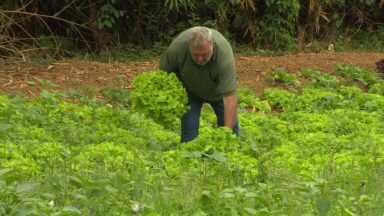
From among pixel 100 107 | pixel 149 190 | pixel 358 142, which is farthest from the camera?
pixel 100 107

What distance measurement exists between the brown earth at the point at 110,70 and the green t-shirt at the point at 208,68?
359 cm

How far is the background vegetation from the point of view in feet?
47.9

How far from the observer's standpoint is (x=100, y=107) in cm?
1069

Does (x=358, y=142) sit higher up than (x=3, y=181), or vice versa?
(x=3, y=181)

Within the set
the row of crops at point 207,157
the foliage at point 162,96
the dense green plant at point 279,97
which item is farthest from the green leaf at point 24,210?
the dense green plant at point 279,97

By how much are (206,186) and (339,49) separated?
11.6 meters

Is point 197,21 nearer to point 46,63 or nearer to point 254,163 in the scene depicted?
point 46,63

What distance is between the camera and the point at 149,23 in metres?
16.0

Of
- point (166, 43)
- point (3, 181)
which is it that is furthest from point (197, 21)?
point (3, 181)

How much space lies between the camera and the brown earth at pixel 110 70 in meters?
12.2

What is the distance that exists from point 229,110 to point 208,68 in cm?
42

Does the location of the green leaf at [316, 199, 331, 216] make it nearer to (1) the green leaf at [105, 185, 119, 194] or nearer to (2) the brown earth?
(1) the green leaf at [105, 185, 119, 194]

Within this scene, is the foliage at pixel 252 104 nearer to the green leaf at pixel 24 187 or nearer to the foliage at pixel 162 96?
the foliage at pixel 162 96

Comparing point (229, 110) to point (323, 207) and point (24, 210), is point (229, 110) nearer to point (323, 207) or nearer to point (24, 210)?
point (323, 207)
